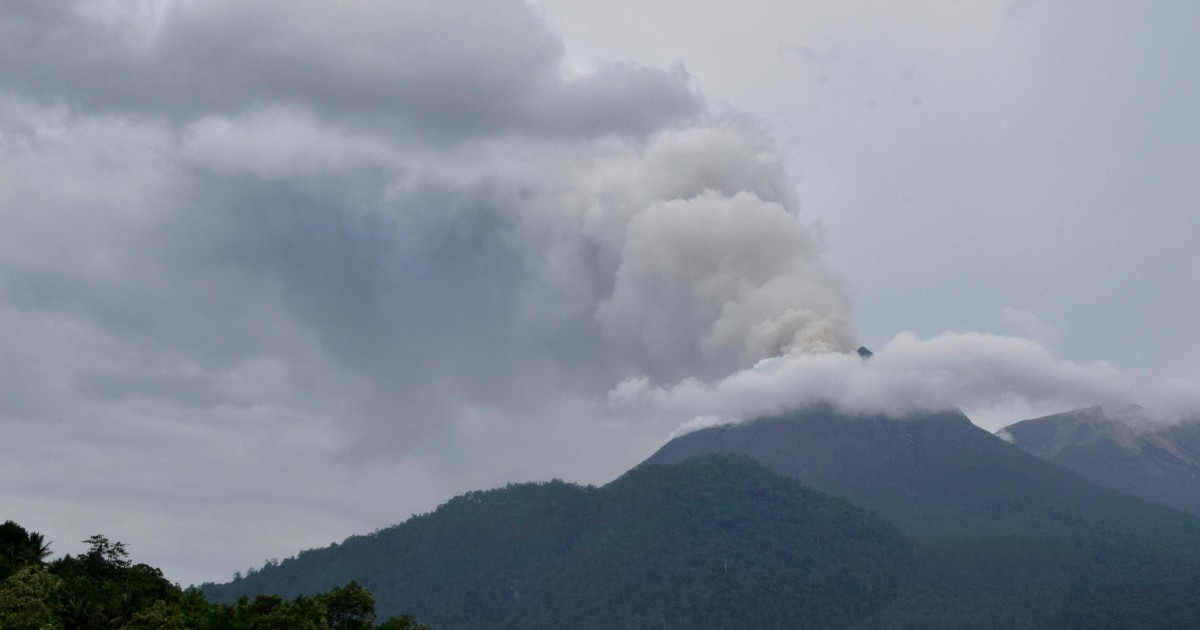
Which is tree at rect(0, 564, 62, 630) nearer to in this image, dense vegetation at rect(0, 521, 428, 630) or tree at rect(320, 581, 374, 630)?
dense vegetation at rect(0, 521, 428, 630)

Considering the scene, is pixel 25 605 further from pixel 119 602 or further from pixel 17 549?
pixel 17 549

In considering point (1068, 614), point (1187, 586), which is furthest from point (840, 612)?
point (1187, 586)

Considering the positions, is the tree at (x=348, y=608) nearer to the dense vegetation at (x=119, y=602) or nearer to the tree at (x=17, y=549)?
the dense vegetation at (x=119, y=602)

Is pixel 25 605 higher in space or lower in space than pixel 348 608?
higher

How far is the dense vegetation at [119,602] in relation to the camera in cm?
5525

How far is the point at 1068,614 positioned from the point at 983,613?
1220 centimetres

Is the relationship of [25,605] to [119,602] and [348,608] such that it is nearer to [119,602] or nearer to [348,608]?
[119,602]

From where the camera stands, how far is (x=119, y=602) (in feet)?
213

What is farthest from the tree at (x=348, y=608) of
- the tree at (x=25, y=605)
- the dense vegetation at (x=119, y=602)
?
the tree at (x=25, y=605)

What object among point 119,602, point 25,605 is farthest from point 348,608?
point 25,605

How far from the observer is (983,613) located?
19175 cm

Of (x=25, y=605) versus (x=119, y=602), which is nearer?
(x=25, y=605)

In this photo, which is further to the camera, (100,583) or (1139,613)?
(1139,613)

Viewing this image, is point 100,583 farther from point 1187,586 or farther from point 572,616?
point 1187,586
